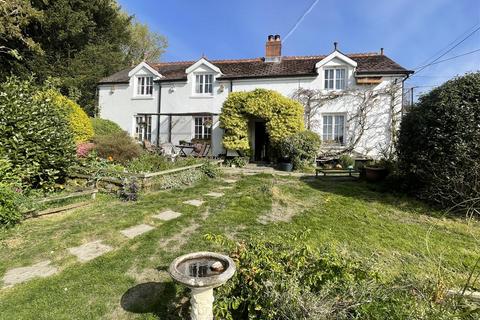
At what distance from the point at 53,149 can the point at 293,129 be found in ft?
33.3

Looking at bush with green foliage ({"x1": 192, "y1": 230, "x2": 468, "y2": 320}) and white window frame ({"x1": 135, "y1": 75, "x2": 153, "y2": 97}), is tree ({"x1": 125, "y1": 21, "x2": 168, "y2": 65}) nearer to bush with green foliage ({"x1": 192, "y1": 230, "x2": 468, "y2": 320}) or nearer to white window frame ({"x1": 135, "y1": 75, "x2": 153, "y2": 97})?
white window frame ({"x1": 135, "y1": 75, "x2": 153, "y2": 97})

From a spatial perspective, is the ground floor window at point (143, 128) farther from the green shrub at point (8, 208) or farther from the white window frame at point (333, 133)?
the green shrub at point (8, 208)

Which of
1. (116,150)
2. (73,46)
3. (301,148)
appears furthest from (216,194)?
(73,46)

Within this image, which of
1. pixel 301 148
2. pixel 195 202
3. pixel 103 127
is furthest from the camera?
pixel 103 127

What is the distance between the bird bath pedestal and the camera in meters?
2.32

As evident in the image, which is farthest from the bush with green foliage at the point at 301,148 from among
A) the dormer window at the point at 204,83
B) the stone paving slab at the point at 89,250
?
the stone paving slab at the point at 89,250

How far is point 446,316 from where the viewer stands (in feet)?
7.47

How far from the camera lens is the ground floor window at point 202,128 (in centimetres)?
1691

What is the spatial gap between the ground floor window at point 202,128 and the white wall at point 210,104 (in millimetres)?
317

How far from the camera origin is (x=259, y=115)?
46.0 feet

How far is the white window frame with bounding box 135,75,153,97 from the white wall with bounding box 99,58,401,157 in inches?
12.3

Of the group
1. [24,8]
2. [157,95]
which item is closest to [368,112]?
[157,95]

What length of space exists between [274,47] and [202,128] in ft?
22.1

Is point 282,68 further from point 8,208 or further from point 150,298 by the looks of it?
point 150,298
